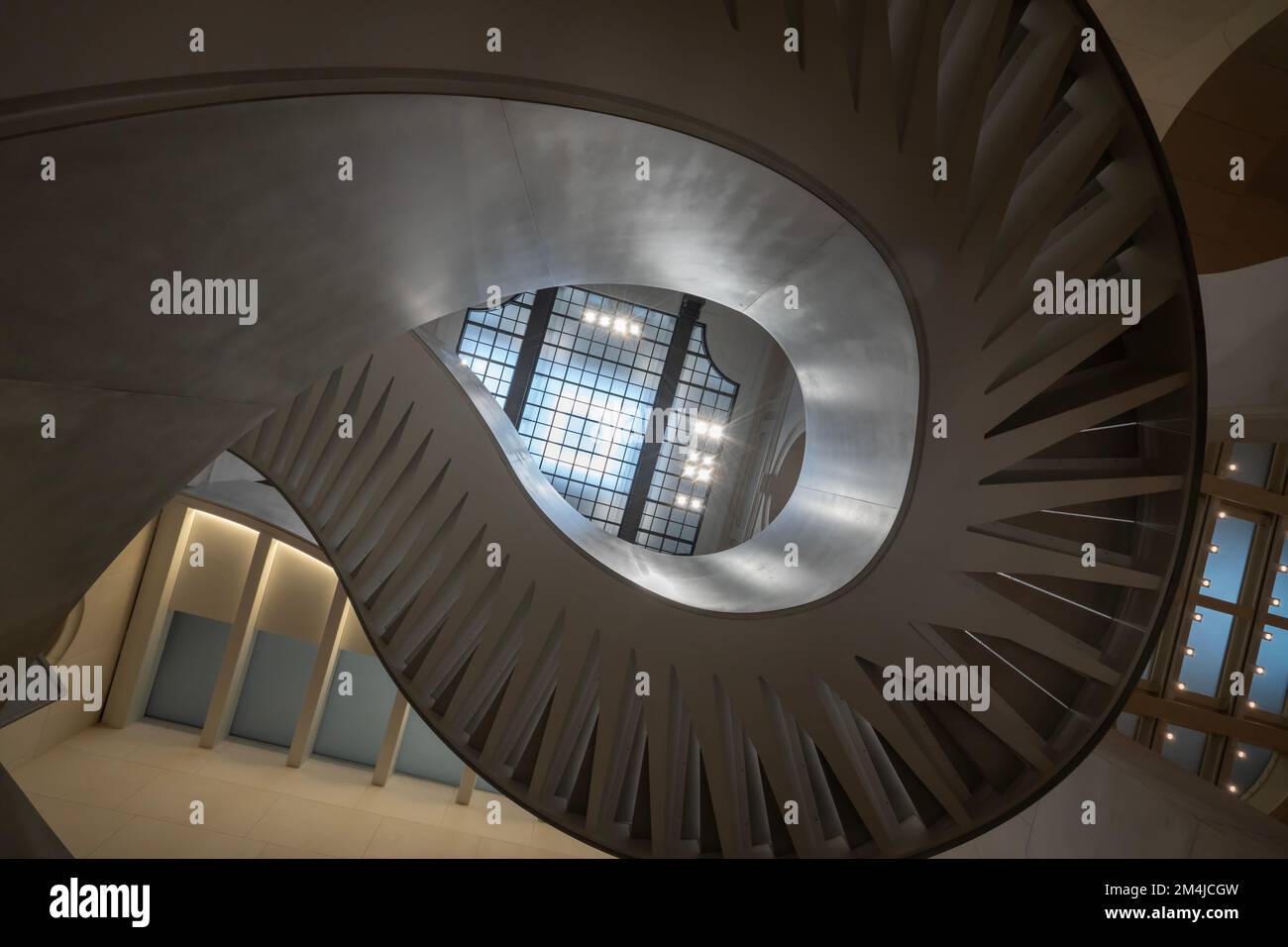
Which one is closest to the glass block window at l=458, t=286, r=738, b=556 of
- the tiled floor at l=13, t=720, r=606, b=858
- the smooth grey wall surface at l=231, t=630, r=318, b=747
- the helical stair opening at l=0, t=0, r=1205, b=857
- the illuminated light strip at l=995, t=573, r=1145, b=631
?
the smooth grey wall surface at l=231, t=630, r=318, b=747

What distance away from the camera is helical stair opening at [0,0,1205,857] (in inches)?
131

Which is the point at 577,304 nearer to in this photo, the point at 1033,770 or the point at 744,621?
the point at 744,621

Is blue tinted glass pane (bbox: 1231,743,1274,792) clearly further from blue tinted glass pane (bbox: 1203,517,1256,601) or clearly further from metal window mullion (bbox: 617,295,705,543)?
metal window mullion (bbox: 617,295,705,543)

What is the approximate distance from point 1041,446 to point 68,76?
5.11 meters

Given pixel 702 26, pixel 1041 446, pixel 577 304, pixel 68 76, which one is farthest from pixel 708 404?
pixel 68 76

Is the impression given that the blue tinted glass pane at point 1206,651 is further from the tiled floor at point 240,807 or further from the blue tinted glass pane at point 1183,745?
the tiled floor at point 240,807

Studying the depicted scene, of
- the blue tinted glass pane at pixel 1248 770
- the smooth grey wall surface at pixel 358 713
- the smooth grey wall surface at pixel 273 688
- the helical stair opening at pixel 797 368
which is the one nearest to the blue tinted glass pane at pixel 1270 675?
the blue tinted glass pane at pixel 1248 770

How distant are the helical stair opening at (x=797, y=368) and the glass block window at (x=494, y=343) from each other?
9.52 m

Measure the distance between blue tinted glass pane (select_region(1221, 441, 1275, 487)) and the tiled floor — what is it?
44.0ft

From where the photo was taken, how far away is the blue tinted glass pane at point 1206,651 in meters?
12.2

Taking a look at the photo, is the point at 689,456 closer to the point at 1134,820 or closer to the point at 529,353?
the point at 529,353
